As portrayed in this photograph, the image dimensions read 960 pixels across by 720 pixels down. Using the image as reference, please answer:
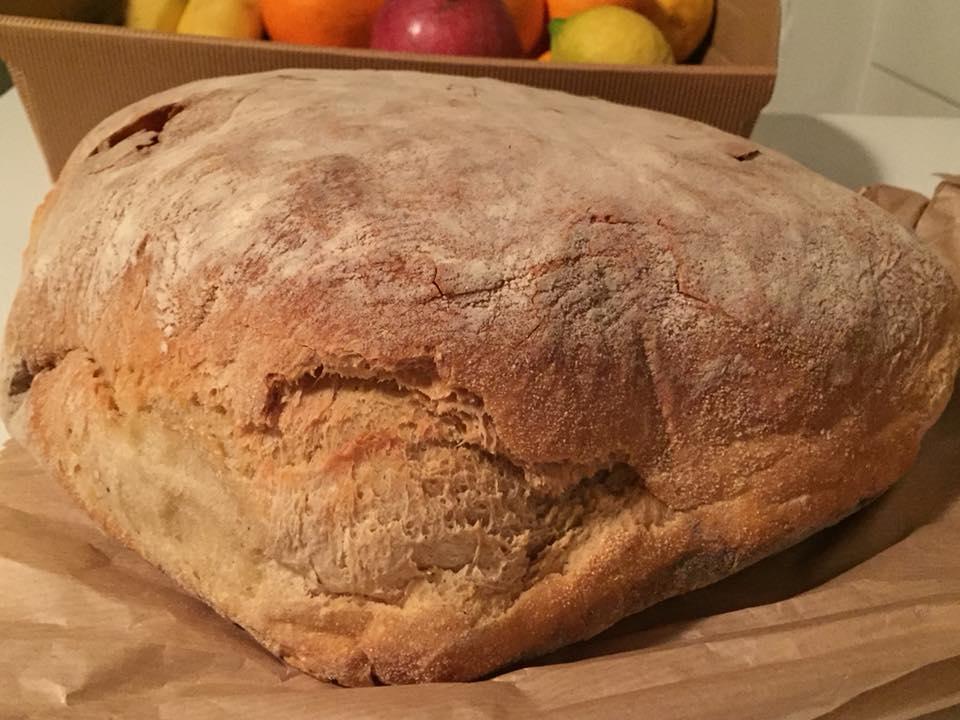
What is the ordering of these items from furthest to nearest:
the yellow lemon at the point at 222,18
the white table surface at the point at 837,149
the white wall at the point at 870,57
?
1. the white wall at the point at 870,57
2. the white table surface at the point at 837,149
3. the yellow lemon at the point at 222,18

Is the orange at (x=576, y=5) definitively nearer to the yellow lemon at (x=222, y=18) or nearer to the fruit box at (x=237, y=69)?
the fruit box at (x=237, y=69)

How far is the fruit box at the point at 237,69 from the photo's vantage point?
930mm

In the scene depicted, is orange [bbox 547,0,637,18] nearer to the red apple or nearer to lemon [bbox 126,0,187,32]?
the red apple

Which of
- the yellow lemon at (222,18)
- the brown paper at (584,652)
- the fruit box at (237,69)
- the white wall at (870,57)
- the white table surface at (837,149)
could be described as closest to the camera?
the brown paper at (584,652)

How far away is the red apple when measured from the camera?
99 centimetres

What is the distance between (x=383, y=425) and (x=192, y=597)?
0.65 ft

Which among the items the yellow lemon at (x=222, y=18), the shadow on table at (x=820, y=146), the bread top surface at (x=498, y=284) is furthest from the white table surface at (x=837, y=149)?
the bread top surface at (x=498, y=284)

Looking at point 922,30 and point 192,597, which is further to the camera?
point 922,30

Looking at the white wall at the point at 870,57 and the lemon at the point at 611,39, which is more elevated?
the lemon at the point at 611,39

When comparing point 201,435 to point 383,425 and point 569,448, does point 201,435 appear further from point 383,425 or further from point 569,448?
point 569,448

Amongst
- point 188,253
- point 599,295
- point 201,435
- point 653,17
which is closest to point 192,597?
point 201,435

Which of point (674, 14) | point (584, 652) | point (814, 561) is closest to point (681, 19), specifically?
point (674, 14)

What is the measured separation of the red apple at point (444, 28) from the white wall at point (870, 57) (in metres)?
0.93

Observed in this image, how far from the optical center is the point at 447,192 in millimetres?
594
